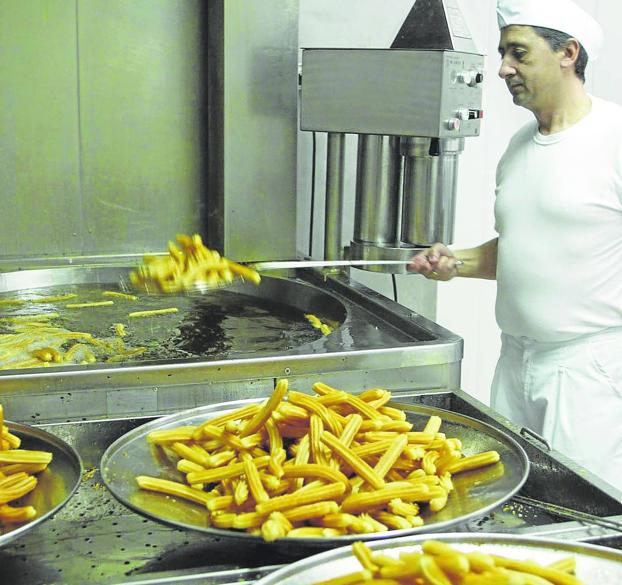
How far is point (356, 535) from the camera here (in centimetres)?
109

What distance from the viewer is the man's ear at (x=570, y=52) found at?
7.80 ft

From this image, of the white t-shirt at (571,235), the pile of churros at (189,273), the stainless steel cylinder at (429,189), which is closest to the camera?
the pile of churros at (189,273)

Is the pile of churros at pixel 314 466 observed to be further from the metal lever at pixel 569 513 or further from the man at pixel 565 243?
the man at pixel 565 243

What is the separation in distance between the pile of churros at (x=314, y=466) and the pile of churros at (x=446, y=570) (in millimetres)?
173

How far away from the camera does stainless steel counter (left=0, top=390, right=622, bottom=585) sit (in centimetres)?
119

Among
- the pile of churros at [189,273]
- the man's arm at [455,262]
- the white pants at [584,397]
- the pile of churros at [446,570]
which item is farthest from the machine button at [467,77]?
the pile of churros at [446,570]

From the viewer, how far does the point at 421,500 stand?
1207mm

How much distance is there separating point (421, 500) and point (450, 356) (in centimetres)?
79

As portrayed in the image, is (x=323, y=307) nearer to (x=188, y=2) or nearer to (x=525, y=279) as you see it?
(x=525, y=279)

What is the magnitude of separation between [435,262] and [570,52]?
2.16 ft

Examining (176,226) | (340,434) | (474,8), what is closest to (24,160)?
(176,226)

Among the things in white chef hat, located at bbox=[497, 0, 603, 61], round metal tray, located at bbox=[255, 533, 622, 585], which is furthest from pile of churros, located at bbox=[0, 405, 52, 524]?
white chef hat, located at bbox=[497, 0, 603, 61]

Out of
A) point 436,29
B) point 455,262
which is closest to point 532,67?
point 436,29

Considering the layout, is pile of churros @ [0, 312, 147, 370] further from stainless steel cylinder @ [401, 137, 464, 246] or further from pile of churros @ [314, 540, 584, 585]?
pile of churros @ [314, 540, 584, 585]
